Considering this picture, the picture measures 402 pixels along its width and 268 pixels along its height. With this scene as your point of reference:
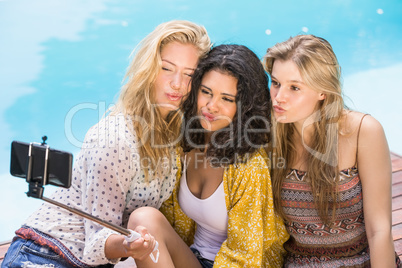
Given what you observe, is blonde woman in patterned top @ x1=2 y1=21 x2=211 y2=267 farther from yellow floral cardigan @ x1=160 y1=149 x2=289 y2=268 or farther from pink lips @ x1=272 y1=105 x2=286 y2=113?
pink lips @ x1=272 y1=105 x2=286 y2=113

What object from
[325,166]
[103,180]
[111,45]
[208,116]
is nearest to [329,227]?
[325,166]

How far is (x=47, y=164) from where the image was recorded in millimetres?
1188

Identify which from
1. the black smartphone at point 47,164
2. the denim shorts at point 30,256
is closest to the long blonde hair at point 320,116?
the denim shorts at point 30,256

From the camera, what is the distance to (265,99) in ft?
Result: 6.64

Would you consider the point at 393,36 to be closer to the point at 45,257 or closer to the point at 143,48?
the point at 143,48

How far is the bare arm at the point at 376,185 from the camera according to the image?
181 centimetres

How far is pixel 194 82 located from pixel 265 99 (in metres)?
0.31

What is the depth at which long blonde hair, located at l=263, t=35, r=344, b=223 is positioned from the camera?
71.0 inches

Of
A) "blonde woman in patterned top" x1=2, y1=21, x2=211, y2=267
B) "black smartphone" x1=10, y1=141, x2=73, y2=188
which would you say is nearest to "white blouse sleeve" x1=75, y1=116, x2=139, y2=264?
"blonde woman in patterned top" x1=2, y1=21, x2=211, y2=267

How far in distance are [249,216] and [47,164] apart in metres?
0.96

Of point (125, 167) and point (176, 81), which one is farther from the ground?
point (176, 81)

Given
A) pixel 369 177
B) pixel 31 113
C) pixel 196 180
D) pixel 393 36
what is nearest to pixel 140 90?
pixel 196 180

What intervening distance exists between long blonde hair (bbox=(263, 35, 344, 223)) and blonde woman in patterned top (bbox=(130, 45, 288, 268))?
98mm

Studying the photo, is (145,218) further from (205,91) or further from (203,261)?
(205,91)
